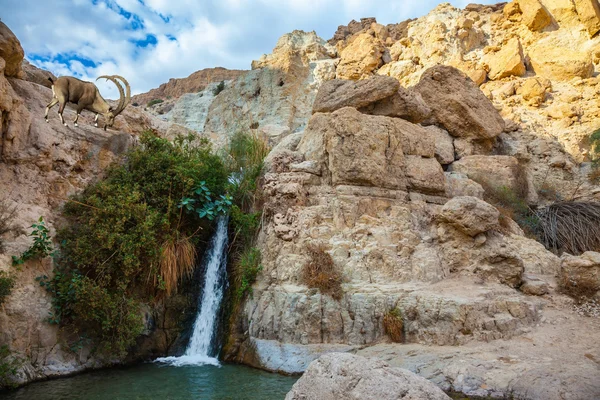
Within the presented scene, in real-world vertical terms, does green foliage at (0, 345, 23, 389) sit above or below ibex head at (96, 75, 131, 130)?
below

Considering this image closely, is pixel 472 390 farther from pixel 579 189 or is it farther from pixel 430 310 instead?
pixel 579 189

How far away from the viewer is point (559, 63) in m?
16.3

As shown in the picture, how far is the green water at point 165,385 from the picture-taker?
5.07 metres

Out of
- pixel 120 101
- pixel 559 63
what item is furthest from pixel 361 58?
pixel 120 101

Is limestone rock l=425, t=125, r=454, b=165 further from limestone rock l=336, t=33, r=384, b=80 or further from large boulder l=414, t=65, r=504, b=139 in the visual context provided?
limestone rock l=336, t=33, r=384, b=80

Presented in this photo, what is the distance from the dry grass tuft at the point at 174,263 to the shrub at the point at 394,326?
3.80 m

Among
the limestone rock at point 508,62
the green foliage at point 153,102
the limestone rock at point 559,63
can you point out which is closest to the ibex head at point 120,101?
the limestone rock at point 508,62

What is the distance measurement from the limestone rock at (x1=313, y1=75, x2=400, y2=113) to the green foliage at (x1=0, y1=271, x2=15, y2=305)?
819 centimetres

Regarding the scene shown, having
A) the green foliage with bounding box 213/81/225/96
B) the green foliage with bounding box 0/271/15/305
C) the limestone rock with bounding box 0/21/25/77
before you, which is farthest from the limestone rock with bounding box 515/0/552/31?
the green foliage with bounding box 0/271/15/305

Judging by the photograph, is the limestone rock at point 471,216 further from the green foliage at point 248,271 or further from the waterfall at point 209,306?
the waterfall at point 209,306

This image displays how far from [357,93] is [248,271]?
6146 mm

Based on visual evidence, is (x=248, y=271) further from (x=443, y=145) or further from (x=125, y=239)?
(x=443, y=145)

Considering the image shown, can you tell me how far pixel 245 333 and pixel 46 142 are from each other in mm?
5198

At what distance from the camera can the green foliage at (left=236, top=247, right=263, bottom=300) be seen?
23.7 ft
